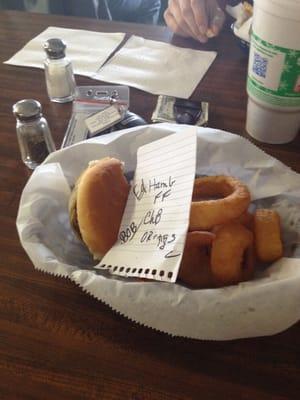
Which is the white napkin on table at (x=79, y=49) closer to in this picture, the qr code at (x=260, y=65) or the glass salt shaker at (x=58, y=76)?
the glass salt shaker at (x=58, y=76)

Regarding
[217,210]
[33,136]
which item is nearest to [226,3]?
[33,136]

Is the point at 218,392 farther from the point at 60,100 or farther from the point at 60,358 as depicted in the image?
the point at 60,100

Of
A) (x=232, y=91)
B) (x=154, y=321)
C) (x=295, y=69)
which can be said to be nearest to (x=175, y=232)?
(x=154, y=321)

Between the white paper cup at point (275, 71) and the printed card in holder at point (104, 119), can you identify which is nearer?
the white paper cup at point (275, 71)

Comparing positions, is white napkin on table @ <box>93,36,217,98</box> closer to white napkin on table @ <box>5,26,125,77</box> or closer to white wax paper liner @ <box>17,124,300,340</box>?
white napkin on table @ <box>5,26,125,77</box>

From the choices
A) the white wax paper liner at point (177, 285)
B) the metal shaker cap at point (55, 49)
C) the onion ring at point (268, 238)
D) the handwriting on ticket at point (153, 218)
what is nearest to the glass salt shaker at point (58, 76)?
the metal shaker cap at point (55, 49)

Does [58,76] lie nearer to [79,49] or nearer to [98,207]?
[79,49]
